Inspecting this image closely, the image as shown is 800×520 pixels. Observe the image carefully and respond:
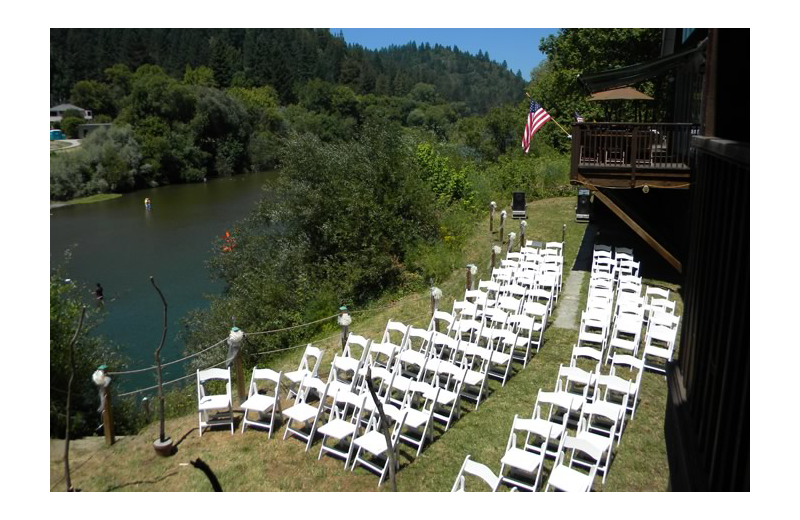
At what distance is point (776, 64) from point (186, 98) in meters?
60.6

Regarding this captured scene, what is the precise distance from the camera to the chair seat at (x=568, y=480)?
553 cm

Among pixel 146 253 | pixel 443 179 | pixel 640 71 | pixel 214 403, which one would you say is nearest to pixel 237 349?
pixel 214 403

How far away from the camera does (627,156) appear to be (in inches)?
516

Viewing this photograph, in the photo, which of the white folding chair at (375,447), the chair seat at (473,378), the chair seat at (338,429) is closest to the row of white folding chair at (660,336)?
the chair seat at (473,378)

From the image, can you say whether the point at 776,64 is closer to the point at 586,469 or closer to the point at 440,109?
the point at 586,469

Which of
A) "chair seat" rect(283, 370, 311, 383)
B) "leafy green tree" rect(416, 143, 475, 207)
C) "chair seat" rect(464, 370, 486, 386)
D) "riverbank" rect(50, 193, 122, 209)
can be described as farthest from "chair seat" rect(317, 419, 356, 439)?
"riverbank" rect(50, 193, 122, 209)

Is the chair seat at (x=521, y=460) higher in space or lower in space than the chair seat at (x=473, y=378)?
lower

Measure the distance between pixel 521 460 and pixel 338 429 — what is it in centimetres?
214

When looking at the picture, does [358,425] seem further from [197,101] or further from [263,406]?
[197,101]

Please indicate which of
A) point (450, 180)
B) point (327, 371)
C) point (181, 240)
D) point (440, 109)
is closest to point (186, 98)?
point (181, 240)

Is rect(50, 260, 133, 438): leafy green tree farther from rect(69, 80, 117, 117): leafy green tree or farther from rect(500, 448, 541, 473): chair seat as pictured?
rect(69, 80, 117, 117): leafy green tree

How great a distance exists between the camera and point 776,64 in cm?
228

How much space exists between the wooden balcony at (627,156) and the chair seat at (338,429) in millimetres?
8283

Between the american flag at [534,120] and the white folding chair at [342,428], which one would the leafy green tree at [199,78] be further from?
the white folding chair at [342,428]
